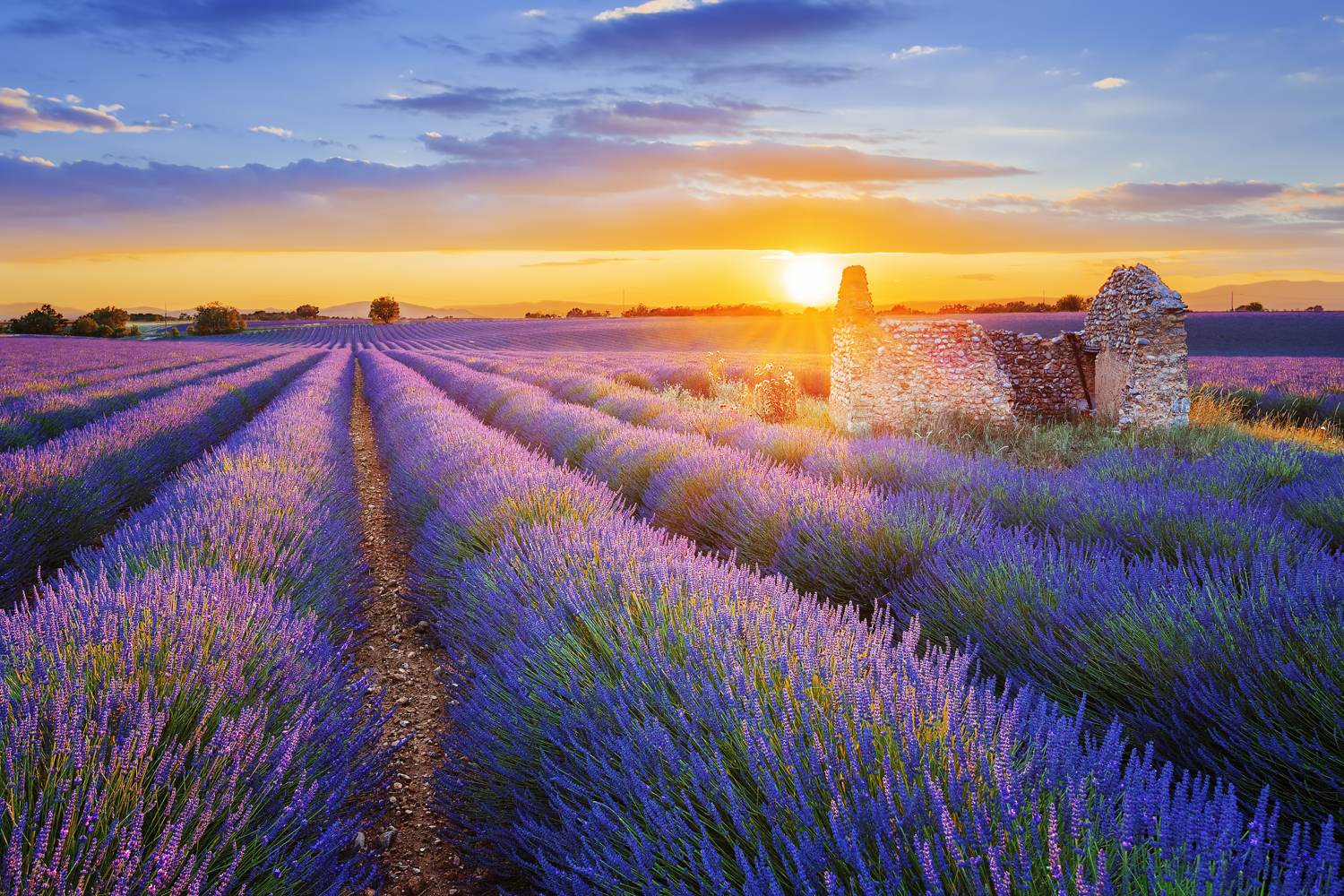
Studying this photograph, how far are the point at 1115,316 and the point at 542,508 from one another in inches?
392

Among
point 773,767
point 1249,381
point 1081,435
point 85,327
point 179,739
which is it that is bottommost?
point 1081,435

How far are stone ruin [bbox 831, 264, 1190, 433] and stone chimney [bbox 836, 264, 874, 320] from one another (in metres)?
0.01

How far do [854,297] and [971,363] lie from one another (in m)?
1.87

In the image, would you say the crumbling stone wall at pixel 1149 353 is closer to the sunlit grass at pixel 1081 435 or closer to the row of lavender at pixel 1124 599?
the sunlit grass at pixel 1081 435

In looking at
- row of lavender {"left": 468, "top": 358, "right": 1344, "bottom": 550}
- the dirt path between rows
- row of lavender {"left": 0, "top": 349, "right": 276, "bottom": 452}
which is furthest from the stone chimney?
row of lavender {"left": 0, "top": 349, "right": 276, "bottom": 452}

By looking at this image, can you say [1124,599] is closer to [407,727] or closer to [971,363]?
[407,727]

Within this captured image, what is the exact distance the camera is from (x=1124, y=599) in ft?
7.86

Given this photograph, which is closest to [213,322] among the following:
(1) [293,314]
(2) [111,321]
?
(2) [111,321]

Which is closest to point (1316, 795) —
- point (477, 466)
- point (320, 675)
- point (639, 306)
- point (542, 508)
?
point (320, 675)

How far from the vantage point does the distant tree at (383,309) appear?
86.6m

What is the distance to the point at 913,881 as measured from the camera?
102 cm

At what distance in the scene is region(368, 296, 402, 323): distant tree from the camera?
86.6 meters

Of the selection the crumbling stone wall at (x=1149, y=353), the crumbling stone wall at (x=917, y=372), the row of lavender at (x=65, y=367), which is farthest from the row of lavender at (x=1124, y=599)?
the row of lavender at (x=65, y=367)

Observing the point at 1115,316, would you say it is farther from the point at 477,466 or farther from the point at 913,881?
the point at 913,881
